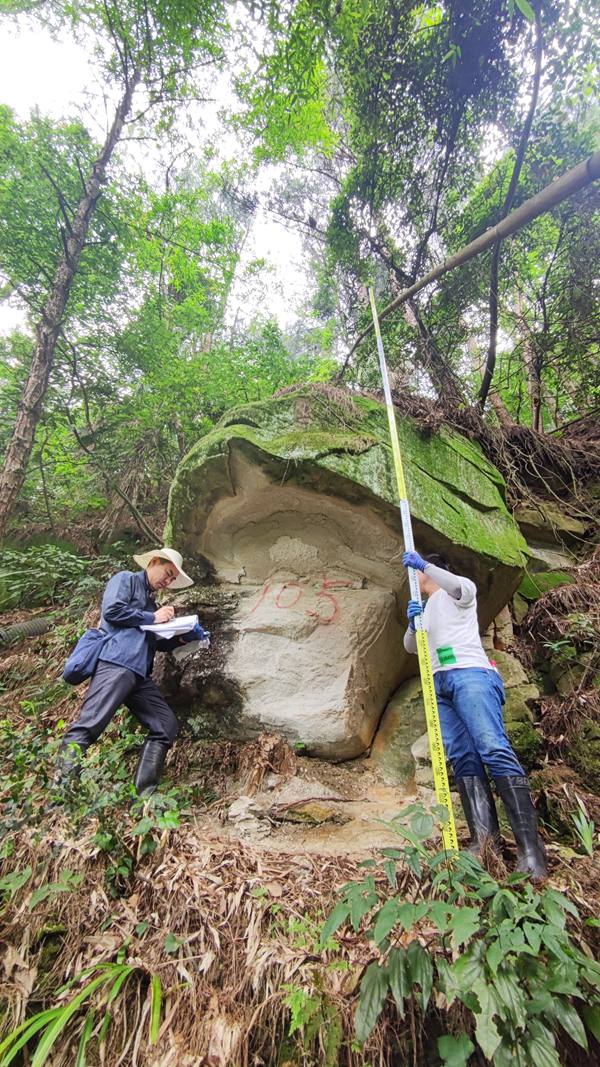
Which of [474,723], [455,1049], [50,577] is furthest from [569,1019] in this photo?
[50,577]

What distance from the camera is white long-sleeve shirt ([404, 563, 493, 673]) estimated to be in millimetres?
3236

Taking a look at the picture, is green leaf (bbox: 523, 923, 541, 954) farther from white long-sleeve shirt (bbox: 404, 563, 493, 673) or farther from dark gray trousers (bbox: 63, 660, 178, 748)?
dark gray trousers (bbox: 63, 660, 178, 748)

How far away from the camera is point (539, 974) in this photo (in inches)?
62.2

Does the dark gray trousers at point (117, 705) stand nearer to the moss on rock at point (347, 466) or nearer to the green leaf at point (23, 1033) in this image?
the green leaf at point (23, 1033)

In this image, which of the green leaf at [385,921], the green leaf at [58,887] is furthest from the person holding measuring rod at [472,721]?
the green leaf at [58,887]

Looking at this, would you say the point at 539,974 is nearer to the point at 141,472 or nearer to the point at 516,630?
the point at 516,630

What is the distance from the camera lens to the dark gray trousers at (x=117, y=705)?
11.0 feet

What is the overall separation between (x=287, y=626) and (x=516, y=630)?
291 cm

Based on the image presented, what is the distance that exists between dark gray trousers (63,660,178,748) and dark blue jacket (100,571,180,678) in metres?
0.08

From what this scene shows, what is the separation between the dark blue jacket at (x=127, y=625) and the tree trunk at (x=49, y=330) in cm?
299

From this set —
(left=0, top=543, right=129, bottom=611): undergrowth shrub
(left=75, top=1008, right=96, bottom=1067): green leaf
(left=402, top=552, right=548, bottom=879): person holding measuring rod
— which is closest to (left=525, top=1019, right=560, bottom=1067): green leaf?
(left=402, top=552, right=548, bottom=879): person holding measuring rod

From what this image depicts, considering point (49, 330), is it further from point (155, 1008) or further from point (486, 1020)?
point (486, 1020)

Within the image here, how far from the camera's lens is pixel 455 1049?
1.64 meters

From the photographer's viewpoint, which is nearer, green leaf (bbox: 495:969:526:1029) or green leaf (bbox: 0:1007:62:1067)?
green leaf (bbox: 495:969:526:1029)
